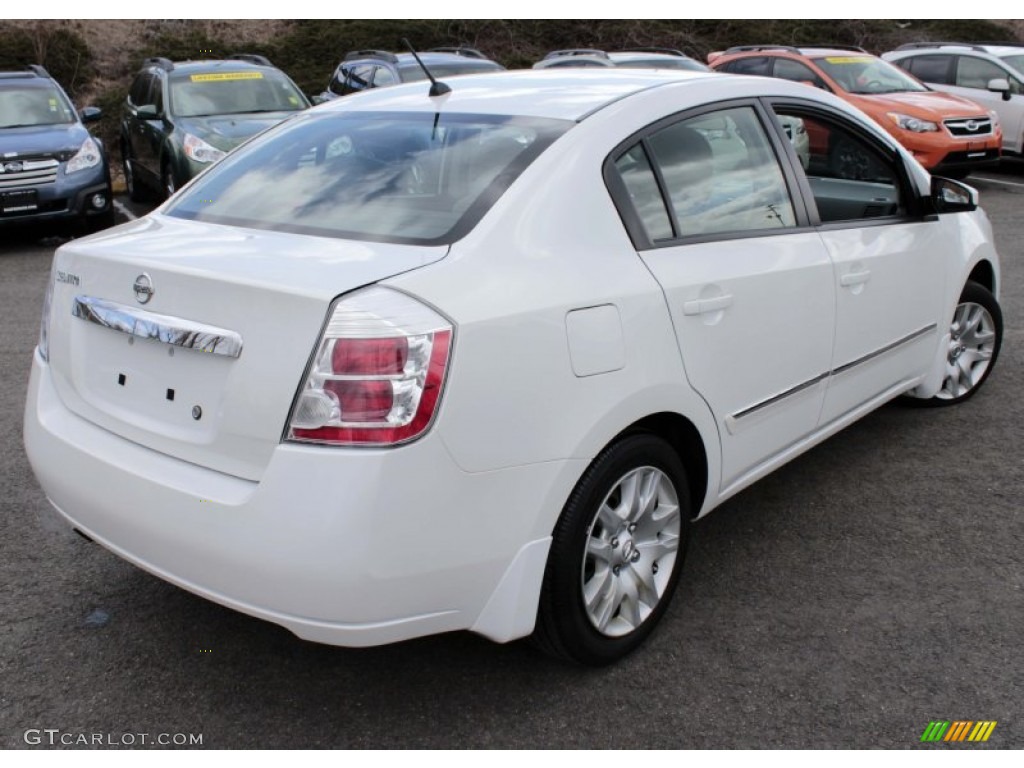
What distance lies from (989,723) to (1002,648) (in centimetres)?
39

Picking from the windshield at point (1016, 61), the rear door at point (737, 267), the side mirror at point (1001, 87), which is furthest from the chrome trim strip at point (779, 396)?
the windshield at point (1016, 61)

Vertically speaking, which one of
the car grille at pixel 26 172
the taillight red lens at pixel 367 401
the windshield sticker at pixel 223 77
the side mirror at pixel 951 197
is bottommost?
the car grille at pixel 26 172

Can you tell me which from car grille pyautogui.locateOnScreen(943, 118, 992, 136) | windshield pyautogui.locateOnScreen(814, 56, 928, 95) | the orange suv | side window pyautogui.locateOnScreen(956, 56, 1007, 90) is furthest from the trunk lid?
side window pyautogui.locateOnScreen(956, 56, 1007, 90)

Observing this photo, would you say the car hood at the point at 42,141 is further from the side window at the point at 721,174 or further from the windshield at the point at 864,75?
the windshield at the point at 864,75

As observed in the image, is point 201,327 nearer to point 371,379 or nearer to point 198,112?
point 371,379

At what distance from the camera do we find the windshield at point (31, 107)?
10422mm

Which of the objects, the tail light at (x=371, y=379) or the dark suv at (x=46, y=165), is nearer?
the tail light at (x=371, y=379)

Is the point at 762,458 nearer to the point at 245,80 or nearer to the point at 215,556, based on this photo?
the point at 215,556

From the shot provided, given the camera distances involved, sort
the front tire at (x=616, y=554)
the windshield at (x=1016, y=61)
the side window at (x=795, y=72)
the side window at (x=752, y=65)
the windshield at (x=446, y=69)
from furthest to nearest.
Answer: the windshield at (x=1016, y=61) → the side window at (x=752, y=65) → the side window at (x=795, y=72) → the windshield at (x=446, y=69) → the front tire at (x=616, y=554)

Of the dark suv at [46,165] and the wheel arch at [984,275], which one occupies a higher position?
the wheel arch at [984,275]

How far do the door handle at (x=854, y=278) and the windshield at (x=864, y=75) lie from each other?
32.7 feet

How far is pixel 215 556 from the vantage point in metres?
2.33

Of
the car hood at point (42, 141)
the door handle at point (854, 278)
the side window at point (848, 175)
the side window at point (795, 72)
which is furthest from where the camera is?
the side window at point (795, 72)

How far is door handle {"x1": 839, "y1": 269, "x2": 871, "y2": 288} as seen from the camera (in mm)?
3516
